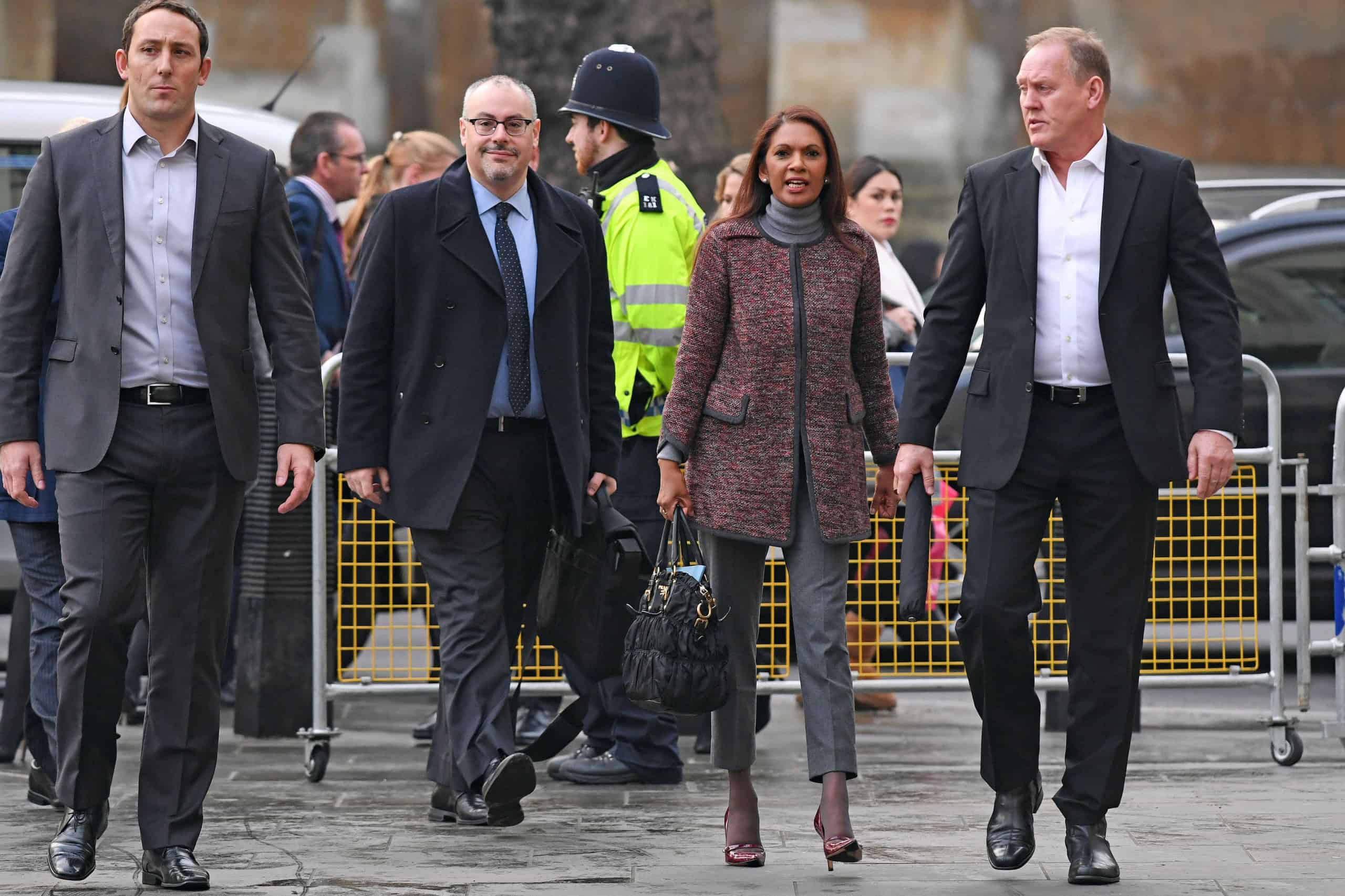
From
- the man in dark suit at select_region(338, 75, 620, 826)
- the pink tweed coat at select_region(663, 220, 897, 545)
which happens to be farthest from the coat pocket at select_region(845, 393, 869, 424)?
the man in dark suit at select_region(338, 75, 620, 826)

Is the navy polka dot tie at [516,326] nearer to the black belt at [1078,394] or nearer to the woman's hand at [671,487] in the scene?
the woman's hand at [671,487]

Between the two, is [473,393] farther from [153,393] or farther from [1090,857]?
[1090,857]

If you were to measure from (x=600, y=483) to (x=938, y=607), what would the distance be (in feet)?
6.08

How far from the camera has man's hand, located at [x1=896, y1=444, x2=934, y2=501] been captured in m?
5.52

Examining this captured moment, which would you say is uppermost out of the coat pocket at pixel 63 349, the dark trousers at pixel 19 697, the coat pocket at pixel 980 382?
the coat pocket at pixel 63 349

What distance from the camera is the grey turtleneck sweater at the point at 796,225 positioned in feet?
18.8

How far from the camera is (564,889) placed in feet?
17.1

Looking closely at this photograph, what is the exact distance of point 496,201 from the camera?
6.25m

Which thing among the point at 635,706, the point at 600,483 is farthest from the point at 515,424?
the point at 635,706

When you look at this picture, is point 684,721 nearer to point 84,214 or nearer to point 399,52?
point 84,214

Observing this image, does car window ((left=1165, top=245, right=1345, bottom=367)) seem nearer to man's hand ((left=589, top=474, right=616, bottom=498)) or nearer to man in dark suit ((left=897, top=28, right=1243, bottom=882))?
man's hand ((left=589, top=474, right=616, bottom=498))

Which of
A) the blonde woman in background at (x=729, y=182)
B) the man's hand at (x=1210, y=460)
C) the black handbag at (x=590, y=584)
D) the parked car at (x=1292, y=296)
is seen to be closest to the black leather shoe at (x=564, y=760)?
the black handbag at (x=590, y=584)

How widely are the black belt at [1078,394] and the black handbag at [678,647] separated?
99 cm

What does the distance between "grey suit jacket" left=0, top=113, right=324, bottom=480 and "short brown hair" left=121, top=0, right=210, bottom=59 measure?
0.19m
